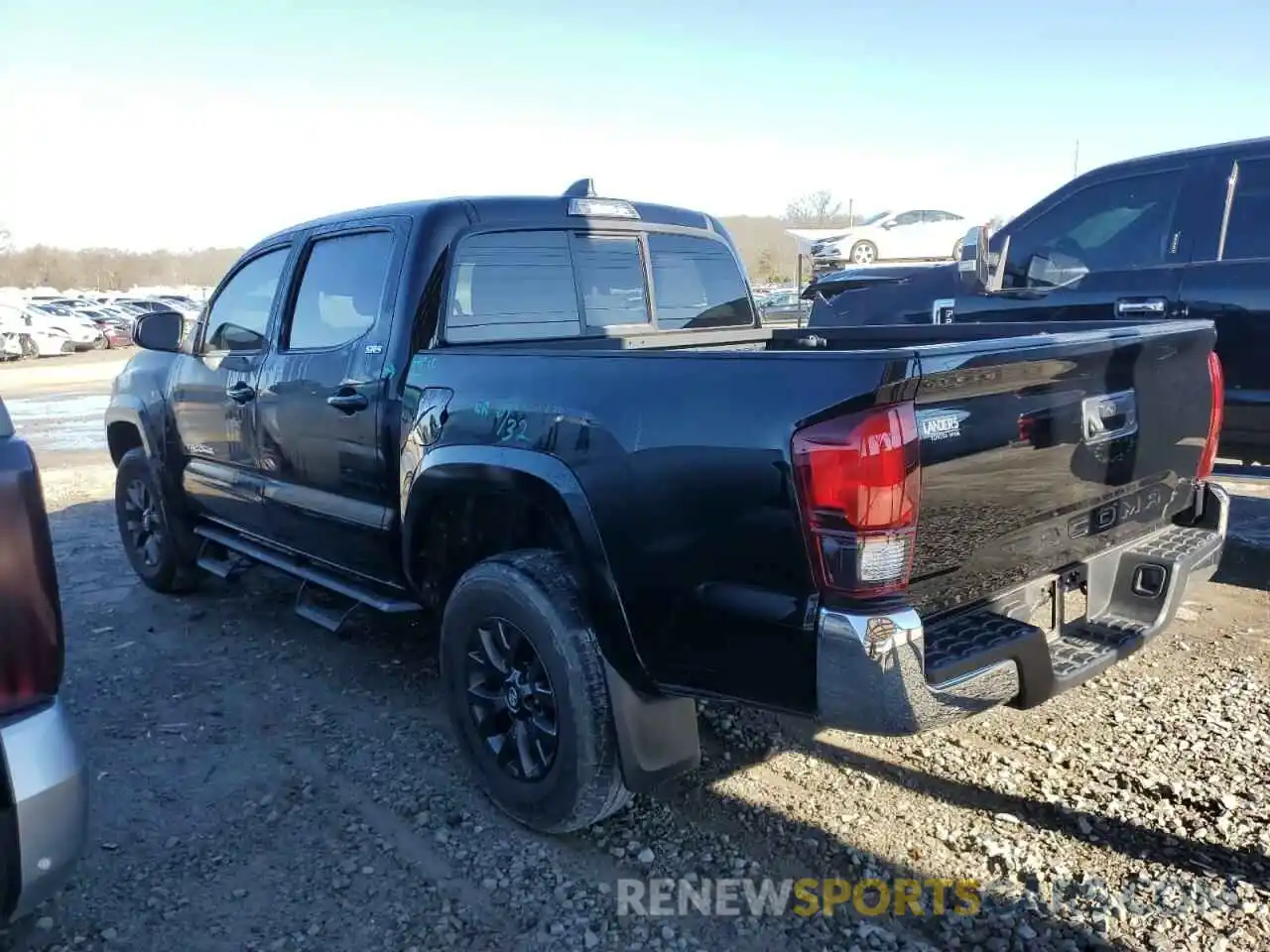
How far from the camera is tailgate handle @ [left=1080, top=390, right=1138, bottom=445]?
266 centimetres

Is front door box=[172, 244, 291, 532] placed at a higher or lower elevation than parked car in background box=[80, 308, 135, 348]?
higher

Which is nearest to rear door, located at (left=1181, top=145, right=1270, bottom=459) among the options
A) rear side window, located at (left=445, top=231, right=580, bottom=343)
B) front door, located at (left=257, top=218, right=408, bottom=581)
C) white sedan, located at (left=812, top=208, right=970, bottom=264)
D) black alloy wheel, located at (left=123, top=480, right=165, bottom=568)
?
rear side window, located at (left=445, top=231, right=580, bottom=343)

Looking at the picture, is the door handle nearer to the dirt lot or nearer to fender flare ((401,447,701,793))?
fender flare ((401,447,701,793))

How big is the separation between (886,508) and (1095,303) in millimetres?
4084

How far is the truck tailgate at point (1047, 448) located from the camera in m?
2.28

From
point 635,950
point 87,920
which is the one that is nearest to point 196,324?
point 87,920

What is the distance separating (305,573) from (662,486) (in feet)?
7.78

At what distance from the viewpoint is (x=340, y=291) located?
12.9ft

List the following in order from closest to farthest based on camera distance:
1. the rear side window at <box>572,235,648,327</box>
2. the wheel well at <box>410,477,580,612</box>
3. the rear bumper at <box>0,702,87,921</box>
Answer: the rear bumper at <box>0,702,87,921</box> → the wheel well at <box>410,477,580,612</box> → the rear side window at <box>572,235,648,327</box>

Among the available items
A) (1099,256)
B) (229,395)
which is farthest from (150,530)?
(1099,256)

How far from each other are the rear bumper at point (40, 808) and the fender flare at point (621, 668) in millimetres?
1293

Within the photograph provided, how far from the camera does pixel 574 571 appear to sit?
2846 mm

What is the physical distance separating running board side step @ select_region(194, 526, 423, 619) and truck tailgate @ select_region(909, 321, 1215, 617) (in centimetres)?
211

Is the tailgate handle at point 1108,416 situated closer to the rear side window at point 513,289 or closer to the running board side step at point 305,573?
the rear side window at point 513,289
